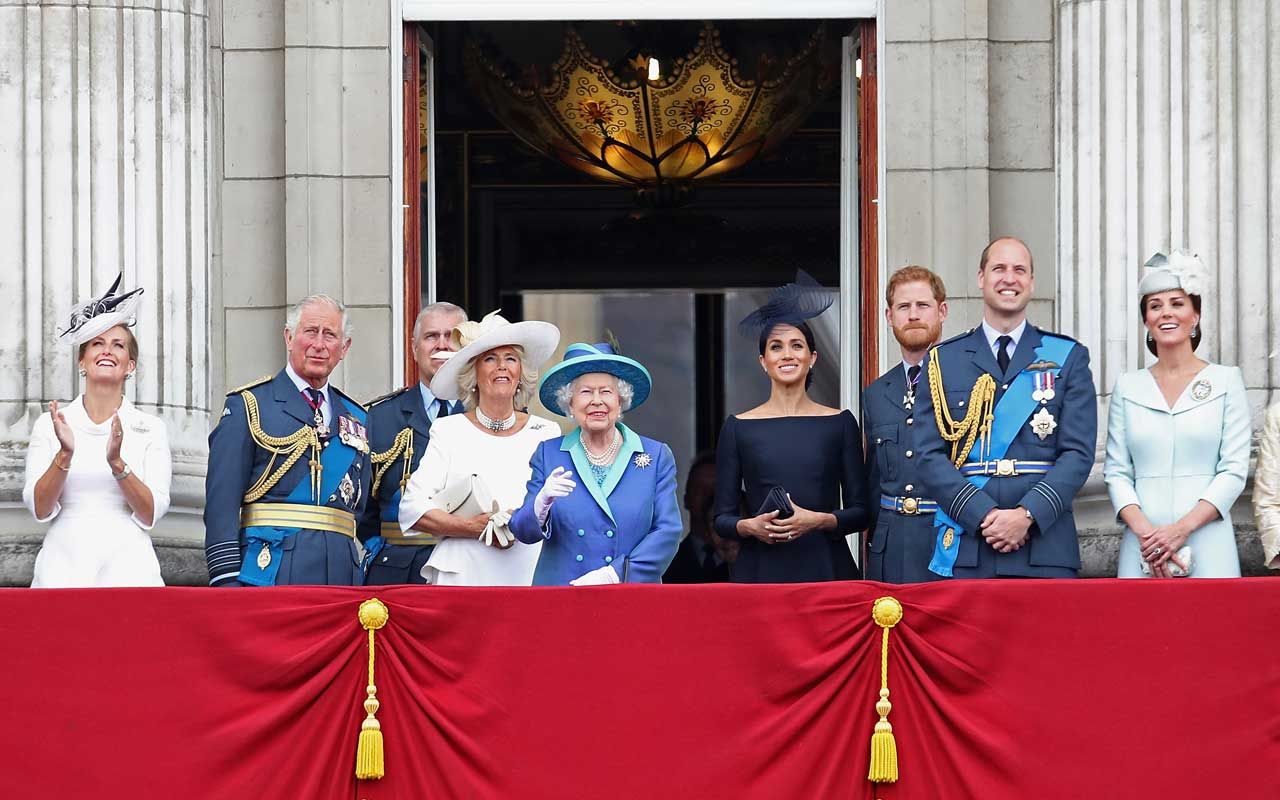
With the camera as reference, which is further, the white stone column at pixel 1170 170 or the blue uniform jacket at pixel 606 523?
the white stone column at pixel 1170 170

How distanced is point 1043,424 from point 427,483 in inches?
87.5

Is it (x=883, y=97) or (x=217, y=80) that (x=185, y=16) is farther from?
(x=883, y=97)

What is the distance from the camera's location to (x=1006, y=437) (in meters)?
7.78

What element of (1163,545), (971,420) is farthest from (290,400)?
(1163,545)

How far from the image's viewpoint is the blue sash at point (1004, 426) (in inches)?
304

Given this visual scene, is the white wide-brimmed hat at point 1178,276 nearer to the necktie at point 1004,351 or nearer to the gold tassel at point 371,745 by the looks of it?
the necktie at point 1004,351

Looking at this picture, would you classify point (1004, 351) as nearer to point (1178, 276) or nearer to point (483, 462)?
point (1178, 276)

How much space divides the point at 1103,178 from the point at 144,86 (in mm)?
4255

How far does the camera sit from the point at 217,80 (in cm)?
1020

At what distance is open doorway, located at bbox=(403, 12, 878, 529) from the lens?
1420 cm

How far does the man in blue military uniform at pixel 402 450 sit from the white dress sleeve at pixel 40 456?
1.17m

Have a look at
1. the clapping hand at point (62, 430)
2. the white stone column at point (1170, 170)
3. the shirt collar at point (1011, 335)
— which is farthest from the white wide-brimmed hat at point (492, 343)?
the white stone column at point (1170, 170)

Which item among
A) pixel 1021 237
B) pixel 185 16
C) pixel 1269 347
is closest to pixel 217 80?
pixel 185 16

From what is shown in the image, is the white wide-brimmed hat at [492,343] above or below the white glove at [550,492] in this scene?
above
